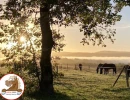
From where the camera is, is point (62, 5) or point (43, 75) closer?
point (62, 5)

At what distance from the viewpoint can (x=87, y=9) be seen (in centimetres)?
2248

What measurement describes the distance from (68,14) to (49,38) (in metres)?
2.42

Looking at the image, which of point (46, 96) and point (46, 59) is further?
point (46, 59)

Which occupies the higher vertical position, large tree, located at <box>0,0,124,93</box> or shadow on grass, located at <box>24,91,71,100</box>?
Answer: large tree, located at <box>0,0,124,93</box>

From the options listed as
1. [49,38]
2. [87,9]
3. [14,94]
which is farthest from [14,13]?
[14,94]

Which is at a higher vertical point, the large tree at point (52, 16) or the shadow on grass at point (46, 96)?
the large tree at point (52, 16)

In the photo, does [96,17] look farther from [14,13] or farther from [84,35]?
[14,13]

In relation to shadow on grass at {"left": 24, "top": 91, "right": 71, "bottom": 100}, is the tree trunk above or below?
above

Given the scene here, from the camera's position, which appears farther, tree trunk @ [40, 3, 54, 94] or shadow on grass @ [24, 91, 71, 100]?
tree trunk @ [40, 3, 54, 94]

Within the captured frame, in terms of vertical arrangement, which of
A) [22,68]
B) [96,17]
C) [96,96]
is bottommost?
[96,96]

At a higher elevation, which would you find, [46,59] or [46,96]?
[46,59]

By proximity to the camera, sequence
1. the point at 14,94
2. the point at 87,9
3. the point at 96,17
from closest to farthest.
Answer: the point at 14,94 < the point at 87,9 < the point at 96,17

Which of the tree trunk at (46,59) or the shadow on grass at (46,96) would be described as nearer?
the shadow on grass at (46,96)

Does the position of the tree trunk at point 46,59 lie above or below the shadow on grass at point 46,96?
above
